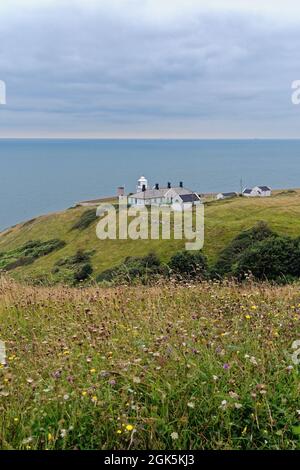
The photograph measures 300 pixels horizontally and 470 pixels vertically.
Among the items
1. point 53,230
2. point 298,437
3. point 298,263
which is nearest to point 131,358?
point 298,437

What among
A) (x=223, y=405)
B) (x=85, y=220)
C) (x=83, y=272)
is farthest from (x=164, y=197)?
(x=223, y=405)

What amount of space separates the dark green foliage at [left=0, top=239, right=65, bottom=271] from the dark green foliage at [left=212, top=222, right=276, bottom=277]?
3862cm

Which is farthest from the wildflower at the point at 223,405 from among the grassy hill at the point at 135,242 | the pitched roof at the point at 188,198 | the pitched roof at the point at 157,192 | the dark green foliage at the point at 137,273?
the pitched roof at the point at 157,192

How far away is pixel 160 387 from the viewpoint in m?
4.42

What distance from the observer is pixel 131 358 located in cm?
499

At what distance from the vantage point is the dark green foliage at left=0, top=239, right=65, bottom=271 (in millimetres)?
80162

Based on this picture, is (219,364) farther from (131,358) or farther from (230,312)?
(230,312)

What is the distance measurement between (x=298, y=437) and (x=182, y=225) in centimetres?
7323

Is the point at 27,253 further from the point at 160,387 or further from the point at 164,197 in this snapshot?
the point at 160,387

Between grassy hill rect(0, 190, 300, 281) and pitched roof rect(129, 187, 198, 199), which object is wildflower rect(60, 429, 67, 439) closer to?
grassy hill rect(0, 190, 300, 281)

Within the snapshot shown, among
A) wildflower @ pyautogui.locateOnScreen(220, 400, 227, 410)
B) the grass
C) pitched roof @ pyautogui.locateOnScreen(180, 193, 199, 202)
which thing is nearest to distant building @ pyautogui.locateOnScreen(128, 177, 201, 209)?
pitched roof @ pyautogui.locateOnScreen(180, 193, 199, 202)

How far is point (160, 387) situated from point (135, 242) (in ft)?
225

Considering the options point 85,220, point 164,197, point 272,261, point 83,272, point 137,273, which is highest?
point 137,273
